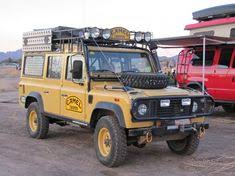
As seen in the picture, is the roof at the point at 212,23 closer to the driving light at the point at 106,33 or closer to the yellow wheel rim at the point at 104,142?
the driving light at the point at 106,33

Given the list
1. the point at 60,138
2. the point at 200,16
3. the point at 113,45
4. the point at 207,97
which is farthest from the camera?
the point at 200,16

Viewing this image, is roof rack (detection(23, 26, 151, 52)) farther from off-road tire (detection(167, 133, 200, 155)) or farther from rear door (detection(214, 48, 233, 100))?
rear door (detection(214, 48, 233, 100))

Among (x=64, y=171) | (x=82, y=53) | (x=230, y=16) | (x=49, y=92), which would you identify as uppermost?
(x=230, y=16)

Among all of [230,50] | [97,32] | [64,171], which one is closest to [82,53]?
[97,32]

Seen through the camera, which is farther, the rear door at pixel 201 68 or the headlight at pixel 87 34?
the rear door at pixel 201 68

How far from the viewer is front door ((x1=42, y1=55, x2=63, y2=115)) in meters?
9.67

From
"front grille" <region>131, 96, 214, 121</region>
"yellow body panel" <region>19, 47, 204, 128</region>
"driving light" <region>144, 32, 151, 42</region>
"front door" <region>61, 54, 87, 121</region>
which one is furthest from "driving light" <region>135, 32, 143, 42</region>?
"front grille" <region>131, 96, 214, 121</region>

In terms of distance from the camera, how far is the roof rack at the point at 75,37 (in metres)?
9.05

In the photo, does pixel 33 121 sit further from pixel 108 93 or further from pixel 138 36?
pixel 108 93

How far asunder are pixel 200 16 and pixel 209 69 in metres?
2.56

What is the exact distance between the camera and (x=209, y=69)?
14.4 meters

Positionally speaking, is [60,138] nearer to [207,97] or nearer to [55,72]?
[55,72]

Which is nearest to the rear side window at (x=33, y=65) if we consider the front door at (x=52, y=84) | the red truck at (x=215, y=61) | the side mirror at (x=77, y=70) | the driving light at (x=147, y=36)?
the front door at (x=52, y=84)

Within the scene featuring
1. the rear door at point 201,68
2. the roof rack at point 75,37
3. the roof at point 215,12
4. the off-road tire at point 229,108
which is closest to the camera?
the roof rack at point 75,37
